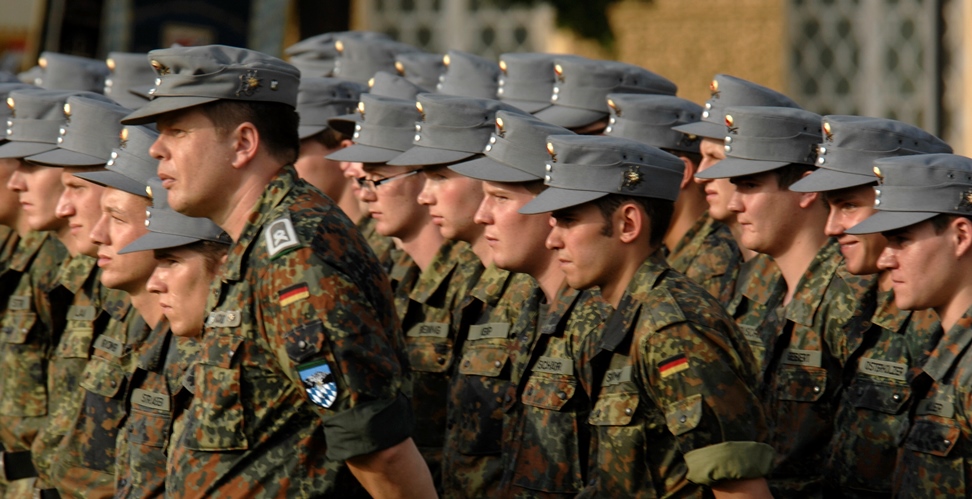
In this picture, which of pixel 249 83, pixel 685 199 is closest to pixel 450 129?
pixel 685 199

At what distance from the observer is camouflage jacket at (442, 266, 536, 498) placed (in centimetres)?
527

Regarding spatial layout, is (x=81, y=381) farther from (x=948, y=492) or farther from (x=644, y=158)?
(x=948, y=492)

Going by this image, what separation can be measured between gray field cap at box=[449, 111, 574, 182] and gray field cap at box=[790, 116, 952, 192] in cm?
85

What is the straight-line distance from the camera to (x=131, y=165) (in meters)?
5.49

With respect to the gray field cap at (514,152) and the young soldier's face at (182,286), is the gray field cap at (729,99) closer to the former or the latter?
the gray field cap at (514,152)

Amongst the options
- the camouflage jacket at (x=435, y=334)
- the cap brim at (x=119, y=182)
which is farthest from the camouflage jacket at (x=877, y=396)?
the cap brim at (x=119, y=182)

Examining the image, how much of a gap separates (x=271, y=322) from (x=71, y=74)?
5344 mm

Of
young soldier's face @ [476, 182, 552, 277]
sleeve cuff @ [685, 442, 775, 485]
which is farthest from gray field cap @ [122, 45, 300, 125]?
sleeve cuff @ [685, 442, 775, 485]

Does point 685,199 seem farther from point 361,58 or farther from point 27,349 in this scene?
point 361,58

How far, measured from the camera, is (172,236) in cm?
486

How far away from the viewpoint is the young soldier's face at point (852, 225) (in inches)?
191

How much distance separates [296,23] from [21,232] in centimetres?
760

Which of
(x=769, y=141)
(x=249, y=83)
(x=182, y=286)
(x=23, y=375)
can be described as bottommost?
(x=23, y=375)

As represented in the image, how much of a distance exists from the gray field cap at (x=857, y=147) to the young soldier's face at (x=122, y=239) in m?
2.20
